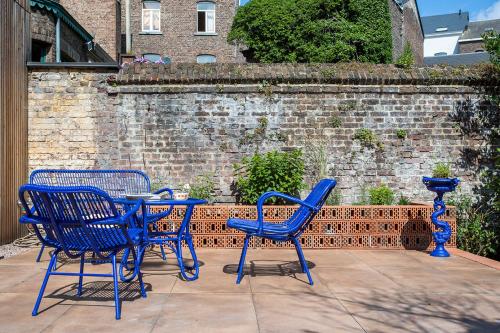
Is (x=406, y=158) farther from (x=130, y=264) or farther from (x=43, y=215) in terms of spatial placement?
(x=43, y=215)

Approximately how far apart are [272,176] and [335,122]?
1.69 meters

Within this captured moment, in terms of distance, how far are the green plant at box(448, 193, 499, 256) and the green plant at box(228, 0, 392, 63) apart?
33.5ft

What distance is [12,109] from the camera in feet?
22.8

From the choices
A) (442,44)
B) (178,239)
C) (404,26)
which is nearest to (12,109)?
(178,239)

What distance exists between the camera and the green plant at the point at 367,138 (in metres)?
8.25

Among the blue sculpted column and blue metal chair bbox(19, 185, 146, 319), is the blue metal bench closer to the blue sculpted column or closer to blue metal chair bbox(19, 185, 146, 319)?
blue metal chair bbox(19, 185, 146, 319)

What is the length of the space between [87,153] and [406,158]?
5.29 meters

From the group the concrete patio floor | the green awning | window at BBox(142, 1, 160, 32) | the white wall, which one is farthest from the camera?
the white wall

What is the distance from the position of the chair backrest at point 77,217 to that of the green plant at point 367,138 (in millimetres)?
5437

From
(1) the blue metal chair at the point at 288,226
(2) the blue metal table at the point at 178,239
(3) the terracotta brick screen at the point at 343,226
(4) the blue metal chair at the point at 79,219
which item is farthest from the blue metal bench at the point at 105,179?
(4) the blue metal chair at the point at 79,219

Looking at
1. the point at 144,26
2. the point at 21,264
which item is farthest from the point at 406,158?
the point at 144,26

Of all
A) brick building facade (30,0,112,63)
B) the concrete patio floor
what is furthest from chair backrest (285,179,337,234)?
brick building facade (30,0,112,63)

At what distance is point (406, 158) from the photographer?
326 inches

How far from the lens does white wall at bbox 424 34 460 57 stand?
159ft
